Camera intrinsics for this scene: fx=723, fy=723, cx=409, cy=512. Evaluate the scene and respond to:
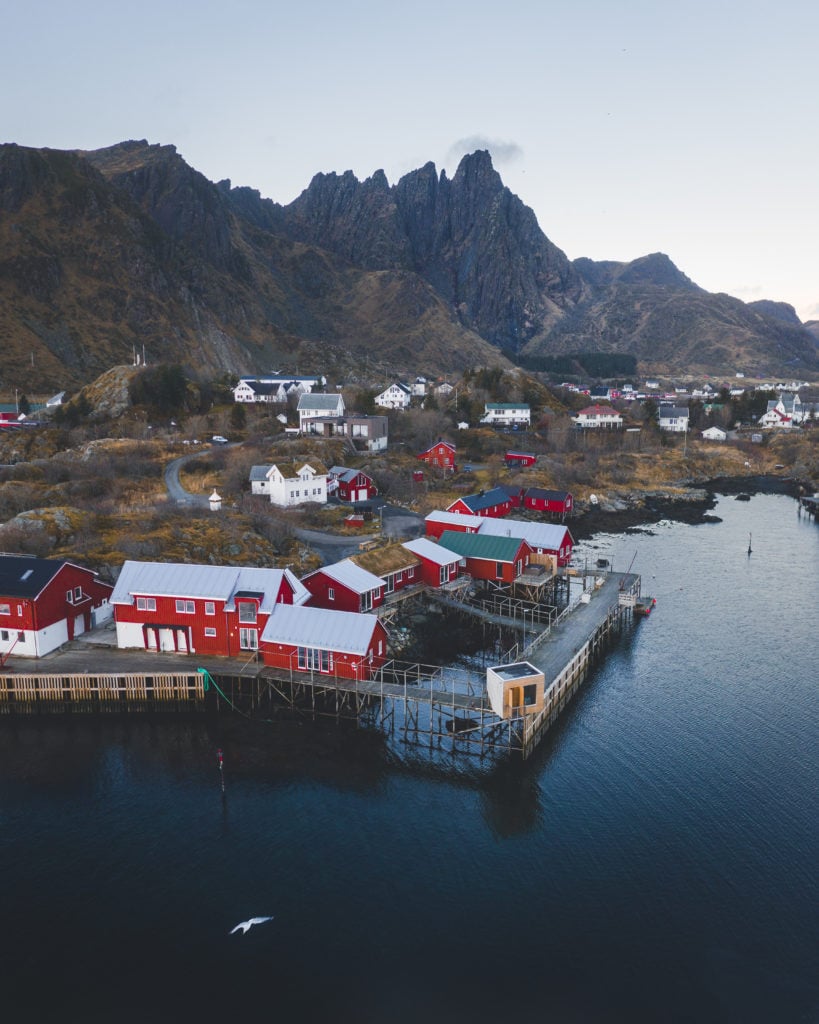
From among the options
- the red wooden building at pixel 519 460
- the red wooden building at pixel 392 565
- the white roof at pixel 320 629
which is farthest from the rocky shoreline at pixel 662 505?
the white roof at pixel 320 629

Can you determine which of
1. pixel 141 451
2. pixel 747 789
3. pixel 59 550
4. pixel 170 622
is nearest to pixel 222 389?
pixel 141 451

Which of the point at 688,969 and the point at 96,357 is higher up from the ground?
the point at 96,357

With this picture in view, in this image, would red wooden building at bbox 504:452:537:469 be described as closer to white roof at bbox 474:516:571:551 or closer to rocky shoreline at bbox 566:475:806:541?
rocky shoreline at bbox 566:475:806:541

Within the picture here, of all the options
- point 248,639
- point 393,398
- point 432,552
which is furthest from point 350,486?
point 393,398

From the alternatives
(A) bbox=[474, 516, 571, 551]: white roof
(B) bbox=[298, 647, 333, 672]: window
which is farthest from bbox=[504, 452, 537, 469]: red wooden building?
(B) bbox=[298, 647, 333, 672]: window

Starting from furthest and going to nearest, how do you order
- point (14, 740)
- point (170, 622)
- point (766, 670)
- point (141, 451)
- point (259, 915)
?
point (141, 451) → point (766, 670) → point (170, 622) → point (14, 740) → point (259, 915)

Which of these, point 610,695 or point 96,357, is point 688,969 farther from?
point 96,357

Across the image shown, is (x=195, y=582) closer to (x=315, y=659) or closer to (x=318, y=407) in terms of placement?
(x=315, y=659)
